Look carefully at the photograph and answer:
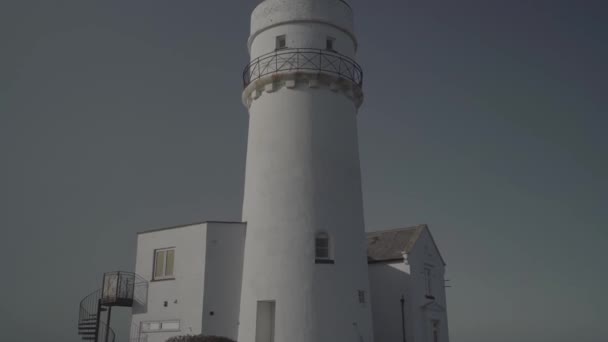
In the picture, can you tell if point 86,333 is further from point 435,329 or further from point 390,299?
point 435,329

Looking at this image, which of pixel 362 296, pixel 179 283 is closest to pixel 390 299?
pixel 362 296

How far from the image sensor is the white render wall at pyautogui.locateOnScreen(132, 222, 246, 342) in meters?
22.0

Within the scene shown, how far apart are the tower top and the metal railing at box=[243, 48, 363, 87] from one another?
1.41m

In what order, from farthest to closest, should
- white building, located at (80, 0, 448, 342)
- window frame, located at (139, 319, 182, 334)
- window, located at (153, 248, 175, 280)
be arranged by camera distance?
1. window, located at (153, 248, 175, 280)
2. window frame, located at (139, 319, 182, 334)
3. white building, located at (80, 0, 448, 342)

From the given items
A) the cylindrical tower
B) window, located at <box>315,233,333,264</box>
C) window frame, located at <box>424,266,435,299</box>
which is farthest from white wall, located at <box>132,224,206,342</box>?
window frame, located at <box>424,266,435,299</box>

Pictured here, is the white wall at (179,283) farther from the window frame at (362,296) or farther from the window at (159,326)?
the window frame at (362,296)

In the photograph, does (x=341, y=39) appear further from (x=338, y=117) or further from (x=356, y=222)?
(x=356, y=222)

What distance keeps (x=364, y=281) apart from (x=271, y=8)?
1219cm

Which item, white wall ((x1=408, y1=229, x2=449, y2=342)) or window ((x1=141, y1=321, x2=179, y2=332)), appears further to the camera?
white wall ((x1=408, y1=229, x2=449, y2=342))

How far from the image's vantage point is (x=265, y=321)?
2144 centimetres

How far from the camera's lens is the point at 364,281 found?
72.5 ft

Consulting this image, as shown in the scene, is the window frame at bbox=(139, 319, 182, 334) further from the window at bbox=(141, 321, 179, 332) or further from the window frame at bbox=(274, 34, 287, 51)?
the window frame at bbox=(274, 34, 287, 51)

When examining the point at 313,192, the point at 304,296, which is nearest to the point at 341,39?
the point at 313,192

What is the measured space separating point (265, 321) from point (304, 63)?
34.0 ft
